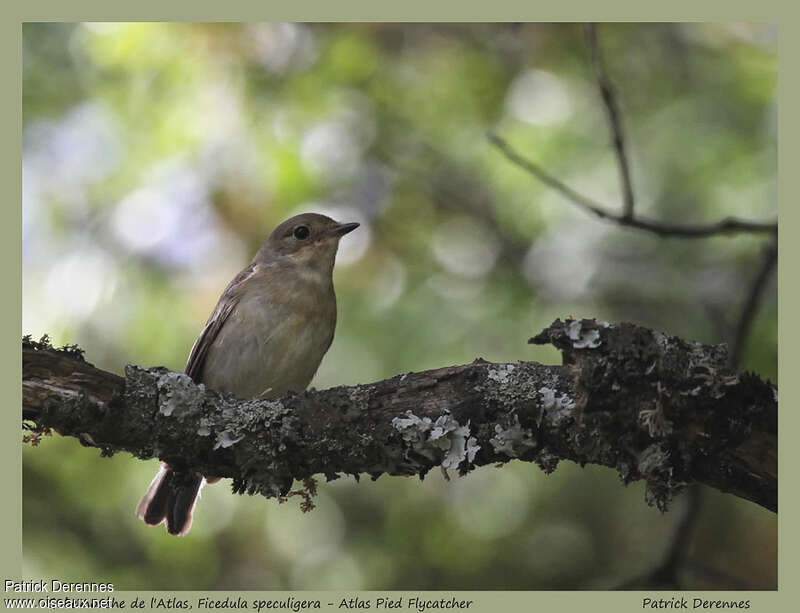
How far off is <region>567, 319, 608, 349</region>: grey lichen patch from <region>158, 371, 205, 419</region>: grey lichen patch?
1608 mm

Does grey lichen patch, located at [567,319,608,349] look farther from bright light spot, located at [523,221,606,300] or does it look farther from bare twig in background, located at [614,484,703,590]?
bright light spot, located at [523,221,606,300]

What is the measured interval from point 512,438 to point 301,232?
3277 millimetres

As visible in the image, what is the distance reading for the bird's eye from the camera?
21.9 ft

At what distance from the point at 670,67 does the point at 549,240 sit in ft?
6.63

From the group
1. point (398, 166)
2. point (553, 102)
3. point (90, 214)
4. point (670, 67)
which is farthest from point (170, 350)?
point (670, 67)

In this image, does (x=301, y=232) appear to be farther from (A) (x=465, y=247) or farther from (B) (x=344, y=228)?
(A) (x=465, y=247)

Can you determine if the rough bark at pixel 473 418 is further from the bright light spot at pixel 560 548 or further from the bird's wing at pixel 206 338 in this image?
the bright light spot at pixel 560 548

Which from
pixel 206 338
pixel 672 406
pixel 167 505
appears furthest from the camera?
pixel 206 338

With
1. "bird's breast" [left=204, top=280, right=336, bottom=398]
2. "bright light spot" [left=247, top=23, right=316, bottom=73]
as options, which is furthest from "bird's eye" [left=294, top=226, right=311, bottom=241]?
"bright light spot" [left=247, top=23, right=316, bottom=73]

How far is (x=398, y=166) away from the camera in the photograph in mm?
8164

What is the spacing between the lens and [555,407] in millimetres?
3773

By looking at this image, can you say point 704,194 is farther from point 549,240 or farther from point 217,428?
point 217,428

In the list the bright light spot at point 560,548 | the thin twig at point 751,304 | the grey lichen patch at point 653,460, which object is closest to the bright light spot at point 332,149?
the bright light spot at point 560,548

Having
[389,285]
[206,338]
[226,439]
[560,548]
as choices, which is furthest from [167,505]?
[560,548]
